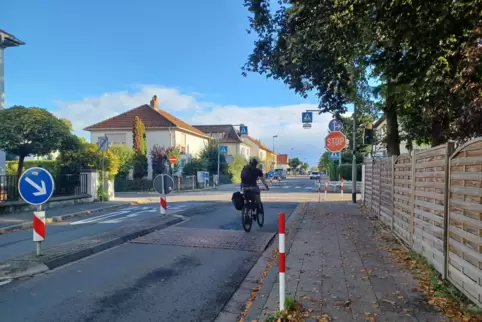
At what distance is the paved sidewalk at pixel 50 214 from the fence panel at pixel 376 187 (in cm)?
1059

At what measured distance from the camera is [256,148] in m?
96.6

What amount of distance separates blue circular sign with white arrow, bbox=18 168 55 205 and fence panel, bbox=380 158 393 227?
7.57 m

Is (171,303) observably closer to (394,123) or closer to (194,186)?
(394,123)

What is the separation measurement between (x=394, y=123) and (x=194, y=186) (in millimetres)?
27540

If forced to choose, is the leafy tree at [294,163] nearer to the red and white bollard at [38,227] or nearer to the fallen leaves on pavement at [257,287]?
the fallen leaves on pavement at [257,287]

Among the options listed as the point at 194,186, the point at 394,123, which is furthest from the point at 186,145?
the point at 394,123

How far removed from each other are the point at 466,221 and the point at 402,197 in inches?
150

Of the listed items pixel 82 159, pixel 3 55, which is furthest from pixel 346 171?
pixel 3 55

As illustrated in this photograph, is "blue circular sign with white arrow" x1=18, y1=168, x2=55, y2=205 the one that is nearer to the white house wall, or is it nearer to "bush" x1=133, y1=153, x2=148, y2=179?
"bush" x1=133, y1=153, x2=148, y2=179

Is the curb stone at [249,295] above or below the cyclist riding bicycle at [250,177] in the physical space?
below

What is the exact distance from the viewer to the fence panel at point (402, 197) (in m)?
7.61

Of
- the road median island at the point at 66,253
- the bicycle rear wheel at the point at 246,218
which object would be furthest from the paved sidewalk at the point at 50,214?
the bicycle rear wheel at the point at 246,218

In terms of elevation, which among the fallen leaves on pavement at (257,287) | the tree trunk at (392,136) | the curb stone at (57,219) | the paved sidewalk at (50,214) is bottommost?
the curb stone at (57,219)

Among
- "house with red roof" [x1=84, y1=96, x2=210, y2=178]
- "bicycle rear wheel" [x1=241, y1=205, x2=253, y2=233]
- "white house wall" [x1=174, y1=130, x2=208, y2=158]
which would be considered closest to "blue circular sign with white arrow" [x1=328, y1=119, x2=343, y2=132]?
"bicycle rear wheel" [x1=241, y1=205, x2=253, y2=233]
